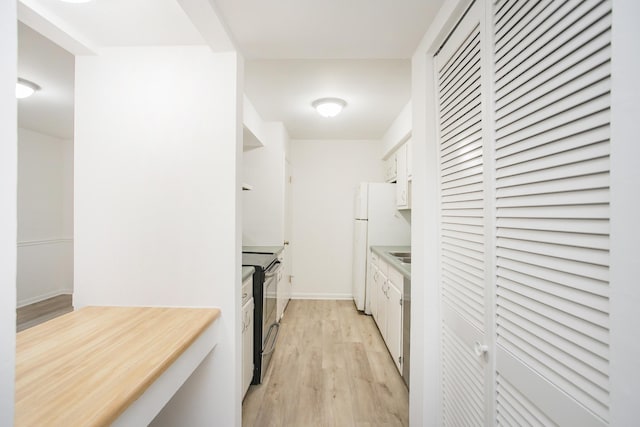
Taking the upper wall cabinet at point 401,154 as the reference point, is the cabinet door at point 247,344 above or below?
below

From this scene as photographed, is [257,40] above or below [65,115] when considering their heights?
below

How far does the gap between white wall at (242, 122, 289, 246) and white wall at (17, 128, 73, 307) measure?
10.5 ft

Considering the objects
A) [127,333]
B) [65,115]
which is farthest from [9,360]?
[65,115]

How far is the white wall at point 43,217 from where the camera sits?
157 inches

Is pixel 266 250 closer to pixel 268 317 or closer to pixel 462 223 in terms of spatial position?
pixel 268 317

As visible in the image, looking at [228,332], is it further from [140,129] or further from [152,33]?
[152,33]

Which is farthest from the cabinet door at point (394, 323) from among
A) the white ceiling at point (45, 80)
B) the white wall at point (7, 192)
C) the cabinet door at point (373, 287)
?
the white ceiling at point (45, 80)

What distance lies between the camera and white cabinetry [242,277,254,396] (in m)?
1.86

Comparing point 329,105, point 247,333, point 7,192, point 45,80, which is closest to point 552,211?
point 7,192

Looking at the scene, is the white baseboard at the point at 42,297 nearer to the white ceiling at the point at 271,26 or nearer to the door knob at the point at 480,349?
the white ceiling at the point at 271,26

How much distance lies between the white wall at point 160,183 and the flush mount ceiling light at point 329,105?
1.58 metres

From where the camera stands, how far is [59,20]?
1.30 m

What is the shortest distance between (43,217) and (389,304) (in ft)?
17.0

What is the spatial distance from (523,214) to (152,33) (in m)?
1.76
